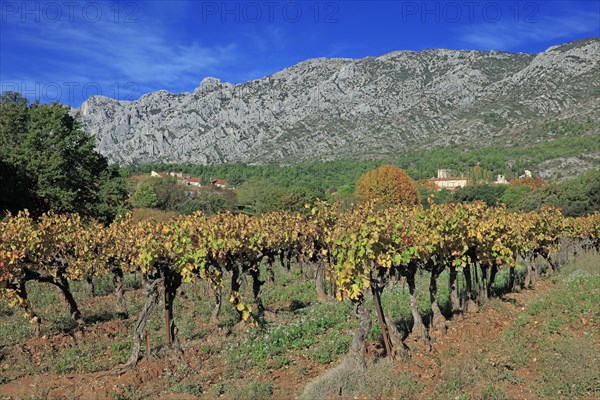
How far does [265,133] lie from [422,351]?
163m

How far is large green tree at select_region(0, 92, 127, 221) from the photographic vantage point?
35.0m

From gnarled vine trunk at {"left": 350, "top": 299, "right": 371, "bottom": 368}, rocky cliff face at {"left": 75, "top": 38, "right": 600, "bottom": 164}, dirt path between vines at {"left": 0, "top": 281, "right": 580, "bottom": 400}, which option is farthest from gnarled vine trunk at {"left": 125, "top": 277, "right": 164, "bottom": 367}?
rocky cliff face at {"left": 75, "top": 38, "right": 600, "bottom": 164}

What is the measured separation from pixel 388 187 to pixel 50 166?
55994mm

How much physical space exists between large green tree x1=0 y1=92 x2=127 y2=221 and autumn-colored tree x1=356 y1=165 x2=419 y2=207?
46.3m

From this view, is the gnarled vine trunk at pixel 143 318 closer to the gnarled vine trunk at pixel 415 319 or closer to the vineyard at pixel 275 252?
the vineyard at pixel 275 252

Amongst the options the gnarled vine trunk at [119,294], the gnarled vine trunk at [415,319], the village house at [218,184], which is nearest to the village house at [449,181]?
the village house at [218,184]

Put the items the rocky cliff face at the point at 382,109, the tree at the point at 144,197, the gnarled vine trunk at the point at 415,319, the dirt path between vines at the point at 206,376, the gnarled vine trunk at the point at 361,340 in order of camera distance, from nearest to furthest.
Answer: the dirt path between vines at the point at 206,376, the gnarled vine trunk at the point at 361,340, the gnarled vine trunk at the point at 415,319, the tree at the point at 144,197, the rocky cliff face at the point at 382,109

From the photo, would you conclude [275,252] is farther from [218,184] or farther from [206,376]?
[218,184]

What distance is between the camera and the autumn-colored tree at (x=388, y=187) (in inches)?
3137

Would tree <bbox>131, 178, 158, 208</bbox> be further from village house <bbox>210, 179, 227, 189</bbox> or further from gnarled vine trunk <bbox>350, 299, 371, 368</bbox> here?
gnarled vine trunk <bbox>350, 299, 371, 368</bbox>

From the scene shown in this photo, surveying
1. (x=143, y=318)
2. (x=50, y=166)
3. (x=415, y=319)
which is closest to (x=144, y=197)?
(x=50, y=166)

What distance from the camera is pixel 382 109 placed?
160625 mm

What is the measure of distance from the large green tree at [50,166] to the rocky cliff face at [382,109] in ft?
371

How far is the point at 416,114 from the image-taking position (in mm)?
156125
